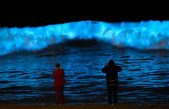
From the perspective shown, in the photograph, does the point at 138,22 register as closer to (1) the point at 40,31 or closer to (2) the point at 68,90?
(1) the point at 40,31

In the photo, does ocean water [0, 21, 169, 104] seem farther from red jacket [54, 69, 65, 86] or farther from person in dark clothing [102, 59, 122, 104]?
person in dark clothing [102, 59, 122, 104]

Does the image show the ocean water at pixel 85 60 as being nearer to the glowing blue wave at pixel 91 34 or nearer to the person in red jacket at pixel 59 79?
the glowing blue wave at pixel 91 34

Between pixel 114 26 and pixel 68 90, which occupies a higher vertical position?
pixel 114 26

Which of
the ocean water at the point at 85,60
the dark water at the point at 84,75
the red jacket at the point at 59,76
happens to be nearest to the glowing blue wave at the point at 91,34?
the ocean water at the point at 85,60

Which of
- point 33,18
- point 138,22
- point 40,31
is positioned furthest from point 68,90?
point 40,31

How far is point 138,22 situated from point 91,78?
15.3 meters

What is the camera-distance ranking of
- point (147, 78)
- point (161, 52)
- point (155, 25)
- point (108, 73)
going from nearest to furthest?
point (108, 73) < point (147, 78) < point (161, 52) < point (155, 25)

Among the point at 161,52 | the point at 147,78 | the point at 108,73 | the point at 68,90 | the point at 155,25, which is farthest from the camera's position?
the point at 155,25

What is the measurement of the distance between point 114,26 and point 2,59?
34.8 feet

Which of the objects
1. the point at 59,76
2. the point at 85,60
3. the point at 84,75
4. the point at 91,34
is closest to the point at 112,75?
the point at 59,76

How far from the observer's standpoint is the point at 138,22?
41.7 meters

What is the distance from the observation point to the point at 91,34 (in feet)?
147

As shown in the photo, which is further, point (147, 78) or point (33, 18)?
point (33, 18)

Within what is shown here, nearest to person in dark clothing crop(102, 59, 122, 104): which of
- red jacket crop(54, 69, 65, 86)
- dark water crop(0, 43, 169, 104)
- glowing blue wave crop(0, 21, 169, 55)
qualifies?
red jacket crop(54, 69, 65, 86)
